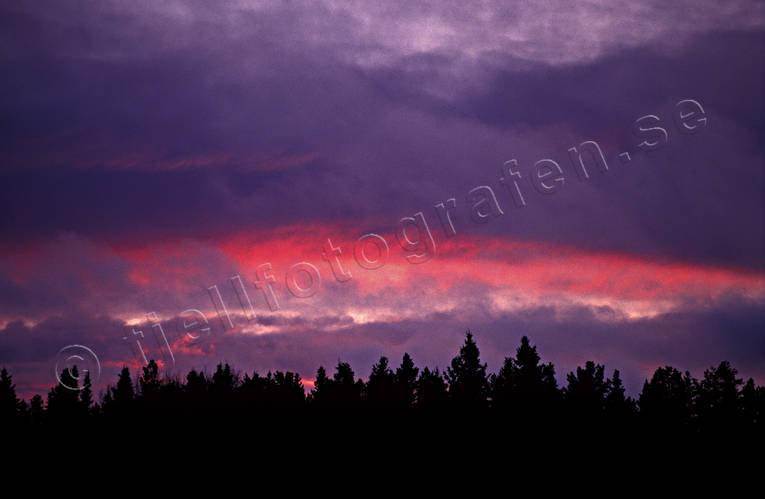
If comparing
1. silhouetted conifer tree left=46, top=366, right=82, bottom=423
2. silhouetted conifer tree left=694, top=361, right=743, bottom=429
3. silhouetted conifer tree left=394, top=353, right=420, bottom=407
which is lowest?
silhouetted conifer tree left=694, top=361, right=743, bottom=429

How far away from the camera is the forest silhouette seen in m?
91.8

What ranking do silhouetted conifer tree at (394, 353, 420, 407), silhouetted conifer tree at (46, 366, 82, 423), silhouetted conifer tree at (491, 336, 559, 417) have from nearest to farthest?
1. silhouetted conifer tree at (491, 336, 559, 417)
2. silhouetted conifer tree at (394, 353, 420, 407)
3. silhouetted conifer tree at (46, 366, 82, 423)

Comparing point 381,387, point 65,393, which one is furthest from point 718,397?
point 65,393

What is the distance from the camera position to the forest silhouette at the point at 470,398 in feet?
301

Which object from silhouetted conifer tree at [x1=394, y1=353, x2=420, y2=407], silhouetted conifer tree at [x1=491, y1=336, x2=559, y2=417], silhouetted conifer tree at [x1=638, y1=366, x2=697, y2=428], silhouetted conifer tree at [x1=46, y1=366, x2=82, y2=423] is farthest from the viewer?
silhouetted conifer tree at [x1=46, y1=366, x2=82, y2=423]

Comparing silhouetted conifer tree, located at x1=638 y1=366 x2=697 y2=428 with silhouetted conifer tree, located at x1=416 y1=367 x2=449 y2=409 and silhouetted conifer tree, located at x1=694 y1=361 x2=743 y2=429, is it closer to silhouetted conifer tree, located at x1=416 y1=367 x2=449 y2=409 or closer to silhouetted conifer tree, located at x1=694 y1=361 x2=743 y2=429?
silhouetted conifer tree, located at x1=694 y1=361 x2=743 y2=429

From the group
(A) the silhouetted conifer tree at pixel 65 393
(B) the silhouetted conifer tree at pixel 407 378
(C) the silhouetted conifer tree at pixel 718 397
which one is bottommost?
(C) the silhouetted conifer tree at pixel 718 397

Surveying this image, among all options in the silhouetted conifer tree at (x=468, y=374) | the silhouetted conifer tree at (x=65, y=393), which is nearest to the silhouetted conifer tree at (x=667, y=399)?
the silhouetted conifer tree at (x=468, y=374)

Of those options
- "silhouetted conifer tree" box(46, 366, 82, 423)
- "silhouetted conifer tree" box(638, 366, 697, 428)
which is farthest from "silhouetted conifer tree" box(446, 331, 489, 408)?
"silhouetted conifer tree" box(46, 366, 82, 423)

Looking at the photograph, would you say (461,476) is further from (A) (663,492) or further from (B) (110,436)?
(B) (110,436)

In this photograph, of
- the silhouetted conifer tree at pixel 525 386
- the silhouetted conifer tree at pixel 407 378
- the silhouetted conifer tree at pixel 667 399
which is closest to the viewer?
the silhouetted conifer tree at pixel 525 386

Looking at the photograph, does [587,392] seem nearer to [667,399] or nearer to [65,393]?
[667,399]

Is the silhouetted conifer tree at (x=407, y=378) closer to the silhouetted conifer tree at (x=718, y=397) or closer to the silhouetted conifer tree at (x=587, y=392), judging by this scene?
the silhouetted conifer tree at (x=587, y=392)

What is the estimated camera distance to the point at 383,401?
337ft
